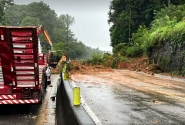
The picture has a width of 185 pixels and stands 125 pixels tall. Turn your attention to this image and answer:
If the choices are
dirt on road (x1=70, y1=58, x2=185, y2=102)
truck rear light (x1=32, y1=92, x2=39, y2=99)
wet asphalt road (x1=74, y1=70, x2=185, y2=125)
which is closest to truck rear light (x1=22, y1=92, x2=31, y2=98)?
truck rear light (x1=32, y1=92, x2=39, y2=99)

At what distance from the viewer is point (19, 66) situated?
10.0 meters

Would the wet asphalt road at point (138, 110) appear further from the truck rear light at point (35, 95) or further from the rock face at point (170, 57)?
the rock face at point (170, 57)

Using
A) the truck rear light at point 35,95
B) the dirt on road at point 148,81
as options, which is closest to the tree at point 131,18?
the dirt on road at point 148,81

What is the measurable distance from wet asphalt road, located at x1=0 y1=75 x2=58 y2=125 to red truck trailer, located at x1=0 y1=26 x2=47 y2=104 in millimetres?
481

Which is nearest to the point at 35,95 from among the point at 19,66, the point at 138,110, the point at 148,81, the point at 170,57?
the point at 19,66

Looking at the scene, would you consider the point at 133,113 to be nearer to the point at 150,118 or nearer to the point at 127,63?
the point at 150,118

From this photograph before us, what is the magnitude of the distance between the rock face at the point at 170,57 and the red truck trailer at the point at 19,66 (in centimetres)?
1829

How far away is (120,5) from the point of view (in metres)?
66.4

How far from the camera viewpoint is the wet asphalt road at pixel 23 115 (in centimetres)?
905

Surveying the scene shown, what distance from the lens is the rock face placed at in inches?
1061

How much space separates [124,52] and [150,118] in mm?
44372

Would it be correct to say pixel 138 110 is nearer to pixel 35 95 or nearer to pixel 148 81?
pixel 35 95

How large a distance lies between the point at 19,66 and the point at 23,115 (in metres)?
1.67

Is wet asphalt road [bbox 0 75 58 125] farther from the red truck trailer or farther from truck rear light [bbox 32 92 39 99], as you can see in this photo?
truck rear light [bbox 32 92 39 99]
